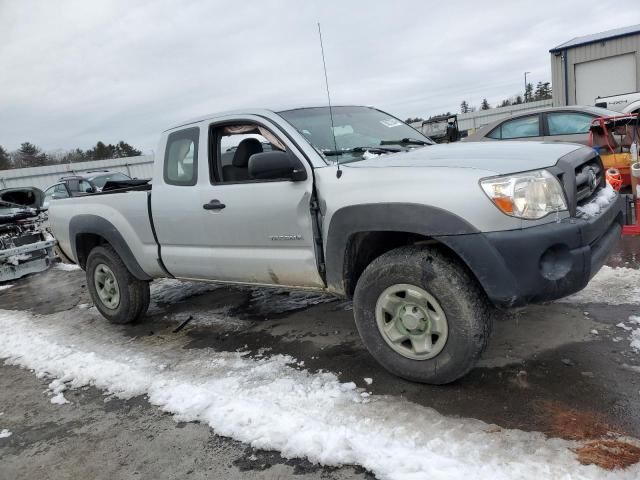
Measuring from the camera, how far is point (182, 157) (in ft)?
14.1

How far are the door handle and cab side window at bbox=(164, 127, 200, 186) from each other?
0.96ft

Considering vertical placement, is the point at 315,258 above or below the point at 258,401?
above

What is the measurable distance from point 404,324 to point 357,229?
65 centimetres

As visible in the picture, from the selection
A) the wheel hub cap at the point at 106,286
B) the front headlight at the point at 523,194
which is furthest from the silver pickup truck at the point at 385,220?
the wheel hub cap at the point at 106,286

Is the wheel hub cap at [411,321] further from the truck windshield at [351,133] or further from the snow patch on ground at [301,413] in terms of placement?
the truck windshield at [351,133]

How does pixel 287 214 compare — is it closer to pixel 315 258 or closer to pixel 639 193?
pixel 315 258

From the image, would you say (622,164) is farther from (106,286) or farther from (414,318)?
(106,286)

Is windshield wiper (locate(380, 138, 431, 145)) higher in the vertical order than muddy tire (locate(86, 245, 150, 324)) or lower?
higher

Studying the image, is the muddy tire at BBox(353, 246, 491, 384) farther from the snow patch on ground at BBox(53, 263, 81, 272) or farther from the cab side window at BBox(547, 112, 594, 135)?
the snow patch on ground at BBox(53, 263, 81, 272)

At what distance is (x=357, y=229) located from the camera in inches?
121

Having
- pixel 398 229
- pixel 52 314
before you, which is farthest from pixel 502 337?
pixel 52 314

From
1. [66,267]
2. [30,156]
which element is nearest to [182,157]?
[66,267]

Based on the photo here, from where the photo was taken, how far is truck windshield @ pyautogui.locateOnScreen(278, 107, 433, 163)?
3.57 meters

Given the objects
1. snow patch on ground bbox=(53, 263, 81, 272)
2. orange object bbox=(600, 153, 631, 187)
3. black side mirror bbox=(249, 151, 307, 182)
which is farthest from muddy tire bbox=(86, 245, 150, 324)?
orange object bbox=(600, 153, 631, 187)
